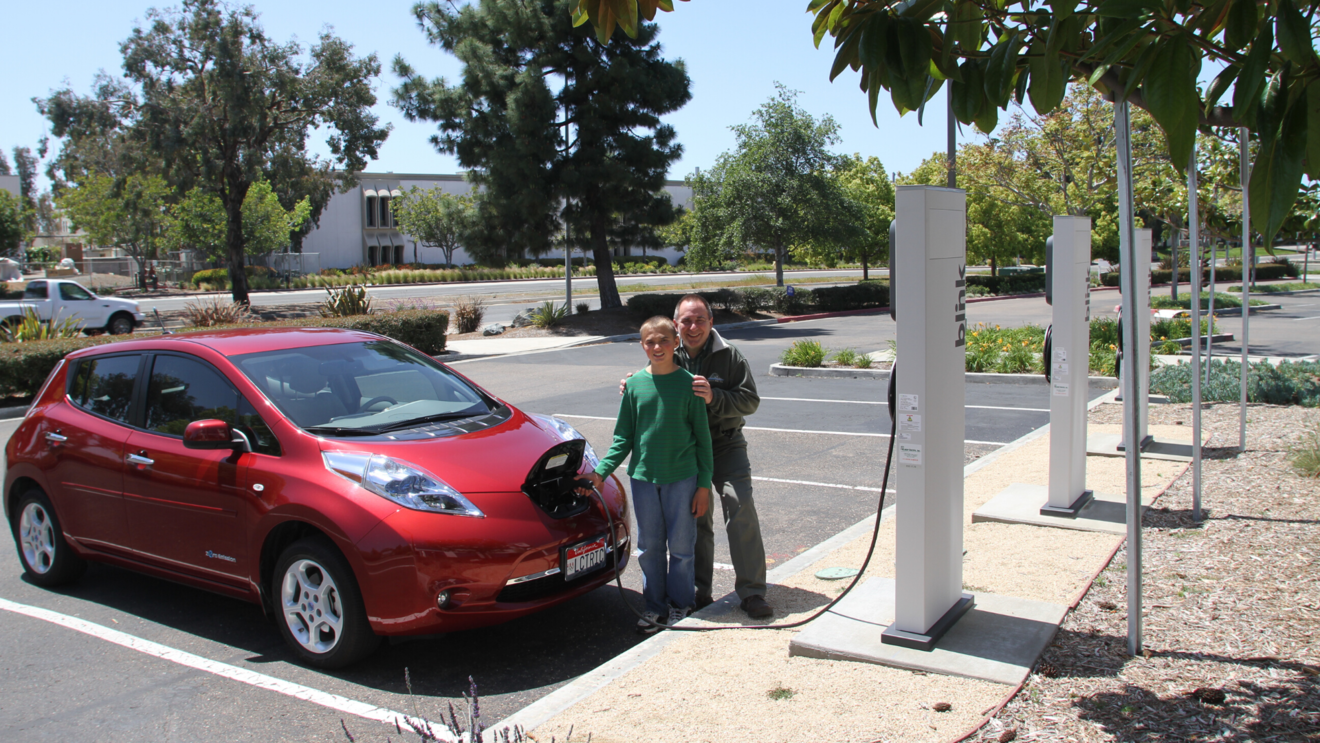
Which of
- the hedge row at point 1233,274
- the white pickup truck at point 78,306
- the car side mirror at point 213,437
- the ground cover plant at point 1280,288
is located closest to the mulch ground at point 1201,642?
the car side mirror at point 213,437

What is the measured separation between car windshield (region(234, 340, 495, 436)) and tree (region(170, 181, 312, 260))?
47.1m

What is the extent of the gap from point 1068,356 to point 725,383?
2684 mm

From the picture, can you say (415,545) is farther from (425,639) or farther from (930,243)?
(930,243)

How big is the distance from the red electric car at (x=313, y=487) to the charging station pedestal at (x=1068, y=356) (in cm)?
313

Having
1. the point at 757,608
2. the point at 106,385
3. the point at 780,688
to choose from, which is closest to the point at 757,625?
the point at 757,608

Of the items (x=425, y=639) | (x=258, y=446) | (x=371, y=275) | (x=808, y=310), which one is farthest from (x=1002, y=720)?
(x=371, y=275)

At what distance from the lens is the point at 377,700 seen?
4.28 m

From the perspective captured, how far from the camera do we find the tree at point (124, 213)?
53.7 meters

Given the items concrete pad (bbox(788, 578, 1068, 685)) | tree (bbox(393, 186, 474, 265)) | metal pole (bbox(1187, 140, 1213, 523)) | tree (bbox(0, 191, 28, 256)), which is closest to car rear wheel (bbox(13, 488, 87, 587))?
concrete pad (bbox(788, 578, 1068, 685))

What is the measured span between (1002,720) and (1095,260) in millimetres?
69212

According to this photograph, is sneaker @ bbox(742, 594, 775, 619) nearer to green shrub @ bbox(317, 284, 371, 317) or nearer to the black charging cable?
the black charging cable

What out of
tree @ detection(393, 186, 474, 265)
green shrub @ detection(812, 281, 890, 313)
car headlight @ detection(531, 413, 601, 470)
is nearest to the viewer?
car headlight @ detection(531, 413, 601, 470)

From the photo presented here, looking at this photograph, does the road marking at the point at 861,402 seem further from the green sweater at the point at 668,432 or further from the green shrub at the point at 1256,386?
the green sweater at the point at 668,432

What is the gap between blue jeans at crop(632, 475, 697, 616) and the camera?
16.0ft
